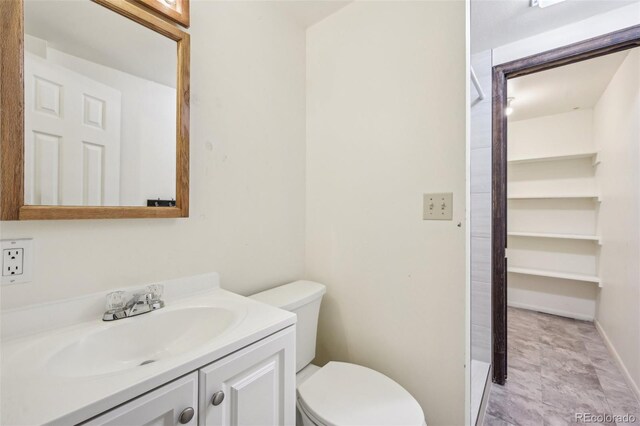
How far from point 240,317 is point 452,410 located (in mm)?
992

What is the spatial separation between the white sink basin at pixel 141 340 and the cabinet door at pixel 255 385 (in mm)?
108

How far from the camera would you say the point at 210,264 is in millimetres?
1178

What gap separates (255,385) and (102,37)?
1201 millimetres

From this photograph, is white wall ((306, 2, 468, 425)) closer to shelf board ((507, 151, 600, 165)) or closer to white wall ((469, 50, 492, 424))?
white wall ((469, 50, 492, 424))

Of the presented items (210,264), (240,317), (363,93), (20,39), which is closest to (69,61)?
(20,39)

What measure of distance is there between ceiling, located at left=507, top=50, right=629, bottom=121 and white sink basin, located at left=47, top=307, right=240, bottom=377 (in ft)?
9.44

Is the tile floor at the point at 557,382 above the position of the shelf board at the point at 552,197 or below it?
below

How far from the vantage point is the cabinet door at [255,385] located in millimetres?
673

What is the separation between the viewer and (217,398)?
67 cm

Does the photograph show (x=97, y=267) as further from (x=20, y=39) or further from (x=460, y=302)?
(x=460, y=302)

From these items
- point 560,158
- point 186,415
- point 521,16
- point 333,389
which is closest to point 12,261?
point 186,415

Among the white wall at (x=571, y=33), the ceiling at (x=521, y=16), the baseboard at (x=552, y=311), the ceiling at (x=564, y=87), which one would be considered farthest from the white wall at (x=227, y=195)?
the baseboard at (x=552, y=311)

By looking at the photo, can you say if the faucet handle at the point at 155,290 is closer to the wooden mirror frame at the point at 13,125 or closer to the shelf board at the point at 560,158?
the wooden mirror frame at the point at 13,125

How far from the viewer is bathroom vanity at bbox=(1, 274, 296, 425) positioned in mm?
518
